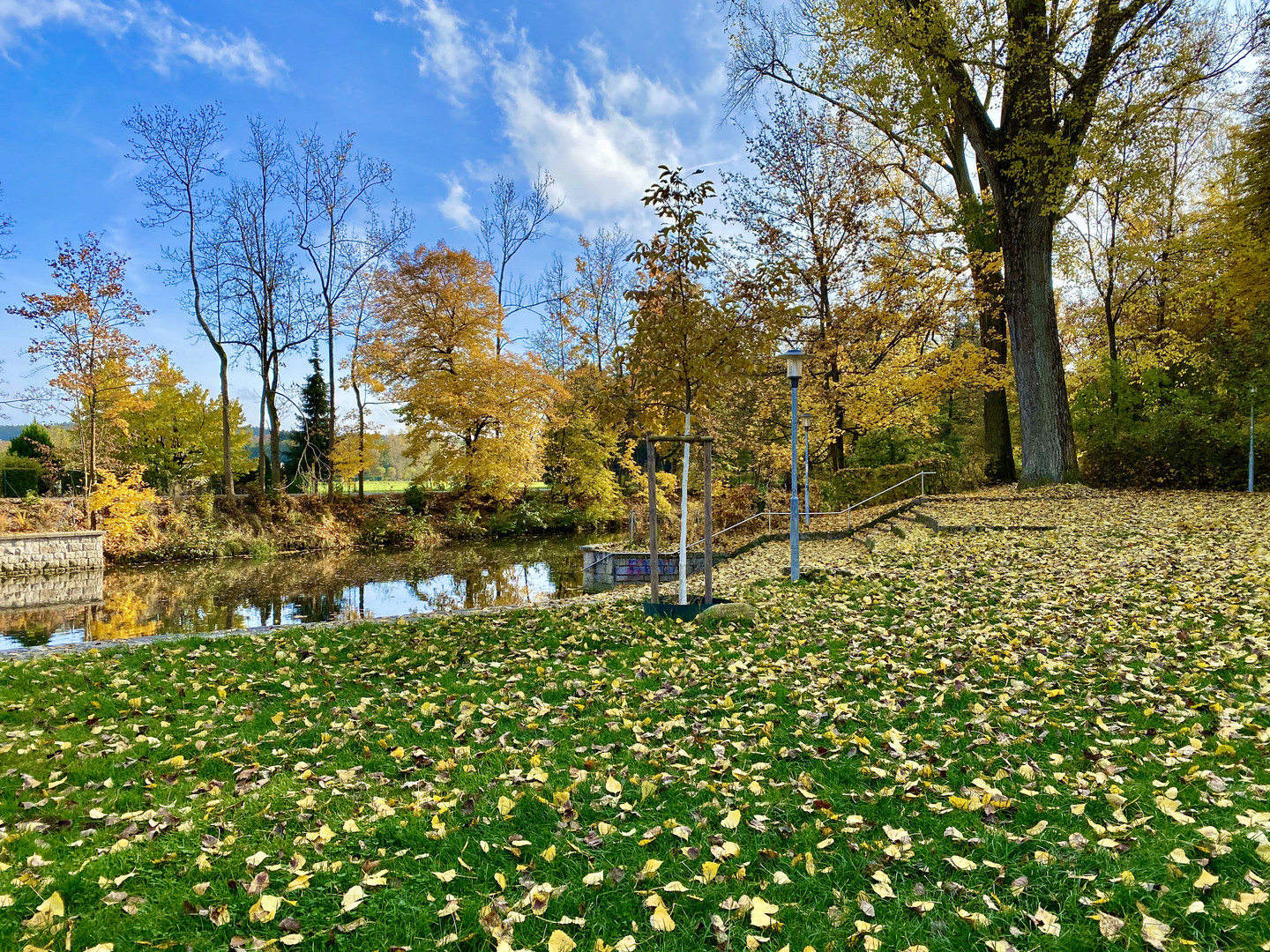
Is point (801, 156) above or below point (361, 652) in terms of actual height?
above

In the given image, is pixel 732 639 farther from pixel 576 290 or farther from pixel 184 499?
pixel 576 290

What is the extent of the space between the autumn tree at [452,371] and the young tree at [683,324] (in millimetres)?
14769

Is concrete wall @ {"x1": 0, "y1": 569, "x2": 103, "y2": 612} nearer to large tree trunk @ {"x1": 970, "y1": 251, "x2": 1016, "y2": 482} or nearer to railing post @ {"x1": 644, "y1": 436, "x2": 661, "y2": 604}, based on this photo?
railing post @ {"x1": 644, "y1": 436, "x2": 661, "y2": 604}

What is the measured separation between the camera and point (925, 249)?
16781 mm

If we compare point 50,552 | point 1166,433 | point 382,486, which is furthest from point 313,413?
point 1166,433

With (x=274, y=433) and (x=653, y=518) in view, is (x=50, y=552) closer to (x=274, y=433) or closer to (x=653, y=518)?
(x=274, y=433)

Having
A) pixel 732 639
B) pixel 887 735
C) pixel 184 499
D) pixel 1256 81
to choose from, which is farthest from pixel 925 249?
pixel 184 499

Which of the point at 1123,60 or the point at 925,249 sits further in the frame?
the point at 925,249

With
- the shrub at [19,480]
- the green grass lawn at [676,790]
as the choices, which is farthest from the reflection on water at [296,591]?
the shrub at [19,480]

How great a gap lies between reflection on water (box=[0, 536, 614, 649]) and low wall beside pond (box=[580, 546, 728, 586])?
54 centimetres

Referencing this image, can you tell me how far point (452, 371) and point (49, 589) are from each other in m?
11.4

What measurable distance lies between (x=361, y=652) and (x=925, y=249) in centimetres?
1633

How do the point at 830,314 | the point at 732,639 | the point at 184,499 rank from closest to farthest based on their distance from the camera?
the point at 732,639
the point at 830,314
the point at 184,499

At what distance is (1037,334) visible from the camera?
12.0 meters
